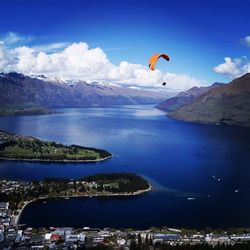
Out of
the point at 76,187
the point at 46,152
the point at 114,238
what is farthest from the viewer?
the point at 46,152

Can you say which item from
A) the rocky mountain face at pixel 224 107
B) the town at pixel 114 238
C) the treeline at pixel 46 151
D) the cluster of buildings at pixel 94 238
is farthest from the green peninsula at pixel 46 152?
the rocky mountain face at pixel 224 107

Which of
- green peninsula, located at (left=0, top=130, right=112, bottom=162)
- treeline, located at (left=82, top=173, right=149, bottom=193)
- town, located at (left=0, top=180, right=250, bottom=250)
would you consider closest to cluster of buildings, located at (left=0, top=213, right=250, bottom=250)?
town, located at (left=0, top=180, right=250, bottom=250)

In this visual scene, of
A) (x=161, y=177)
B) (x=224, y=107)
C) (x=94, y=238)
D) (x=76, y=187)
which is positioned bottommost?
(x=94, y=238)

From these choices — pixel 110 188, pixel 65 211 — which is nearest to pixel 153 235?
pixel 65 211

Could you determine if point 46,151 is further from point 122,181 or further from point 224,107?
point 224,107

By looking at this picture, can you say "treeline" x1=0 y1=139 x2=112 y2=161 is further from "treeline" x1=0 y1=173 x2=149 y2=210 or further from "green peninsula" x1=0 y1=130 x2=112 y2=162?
"treeline" x1=0 y1=173 x2=149 y2=210

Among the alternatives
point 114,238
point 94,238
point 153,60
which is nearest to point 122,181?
point 94,238

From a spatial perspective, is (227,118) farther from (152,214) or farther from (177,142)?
(152,214)
